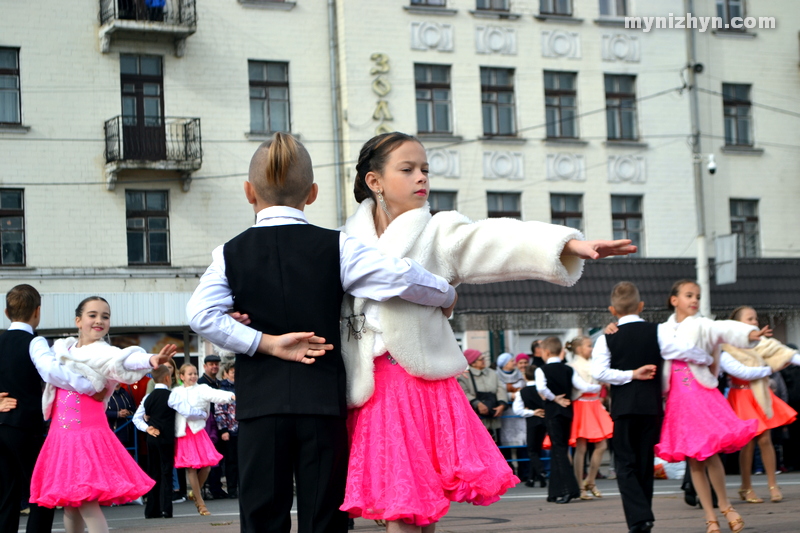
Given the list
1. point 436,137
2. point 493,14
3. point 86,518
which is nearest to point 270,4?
point 436,137

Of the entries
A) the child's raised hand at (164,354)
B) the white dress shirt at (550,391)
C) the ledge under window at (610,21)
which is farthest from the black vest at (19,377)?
the ledge under window at (610,21)

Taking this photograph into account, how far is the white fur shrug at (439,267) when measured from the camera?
4.74 metres

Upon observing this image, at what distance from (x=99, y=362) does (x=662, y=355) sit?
4516 millimetres

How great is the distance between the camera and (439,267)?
497cm

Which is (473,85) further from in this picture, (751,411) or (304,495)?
(304,495)

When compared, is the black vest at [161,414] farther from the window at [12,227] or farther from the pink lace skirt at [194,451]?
the window at [12,227]

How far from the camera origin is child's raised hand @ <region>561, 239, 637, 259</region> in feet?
14.9

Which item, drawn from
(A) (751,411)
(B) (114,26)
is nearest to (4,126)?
(B) (114,26)

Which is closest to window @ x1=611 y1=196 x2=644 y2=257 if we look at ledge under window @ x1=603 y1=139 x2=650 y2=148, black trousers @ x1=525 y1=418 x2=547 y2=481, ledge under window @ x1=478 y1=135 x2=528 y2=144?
ledge under window @ x1=603 y1=139 x2=650 y2=148

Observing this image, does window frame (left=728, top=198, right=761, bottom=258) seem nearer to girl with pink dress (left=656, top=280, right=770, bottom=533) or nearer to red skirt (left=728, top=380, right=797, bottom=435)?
red skirt (left=728, top=380, right=797, bottom=435)

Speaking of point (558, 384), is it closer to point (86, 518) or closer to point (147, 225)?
point (86, 518)

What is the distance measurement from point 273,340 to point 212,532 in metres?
6.94

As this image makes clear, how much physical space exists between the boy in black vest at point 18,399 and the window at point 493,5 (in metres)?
22.4

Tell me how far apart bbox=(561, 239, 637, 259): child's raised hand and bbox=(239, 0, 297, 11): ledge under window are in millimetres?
23525
